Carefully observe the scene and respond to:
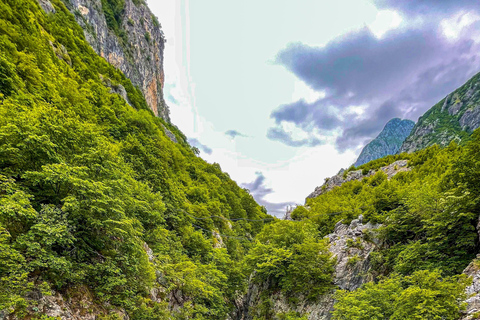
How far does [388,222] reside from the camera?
18.5 metres

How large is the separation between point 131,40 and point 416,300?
3363 inches

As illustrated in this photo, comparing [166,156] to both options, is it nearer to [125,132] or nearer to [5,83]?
[125,132]

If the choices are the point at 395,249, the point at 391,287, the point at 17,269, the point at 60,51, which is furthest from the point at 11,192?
the point at 60,51

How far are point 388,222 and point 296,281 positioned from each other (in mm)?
9448

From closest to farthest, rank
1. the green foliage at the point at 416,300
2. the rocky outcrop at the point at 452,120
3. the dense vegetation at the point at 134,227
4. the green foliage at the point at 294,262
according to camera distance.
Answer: the dense vegetation at the point at 134,227
the green foliage at the point at 416,300
the green foliage at the point at 294,262
the rocky outcrop at the point at 452,120

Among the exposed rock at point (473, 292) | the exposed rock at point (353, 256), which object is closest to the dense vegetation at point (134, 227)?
the exposed rock at point (473, 292)

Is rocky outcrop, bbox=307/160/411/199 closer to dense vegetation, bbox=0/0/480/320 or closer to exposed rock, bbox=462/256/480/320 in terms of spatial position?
dense vegetation, bbox=0/0/480/320

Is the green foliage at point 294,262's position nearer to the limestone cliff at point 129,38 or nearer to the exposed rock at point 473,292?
the exposed rock at point 473,292

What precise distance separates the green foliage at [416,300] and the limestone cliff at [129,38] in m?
47.3

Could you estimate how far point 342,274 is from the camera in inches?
744

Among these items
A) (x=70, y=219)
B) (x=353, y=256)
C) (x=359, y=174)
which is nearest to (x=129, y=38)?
(x=359, y=174)

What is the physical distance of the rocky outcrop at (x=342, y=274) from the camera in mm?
18203

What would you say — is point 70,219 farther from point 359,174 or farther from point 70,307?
point 359,174

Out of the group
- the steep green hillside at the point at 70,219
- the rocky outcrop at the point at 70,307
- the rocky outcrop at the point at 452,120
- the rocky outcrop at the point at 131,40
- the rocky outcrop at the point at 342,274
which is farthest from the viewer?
the rocky outcrop at the point at 452,120
